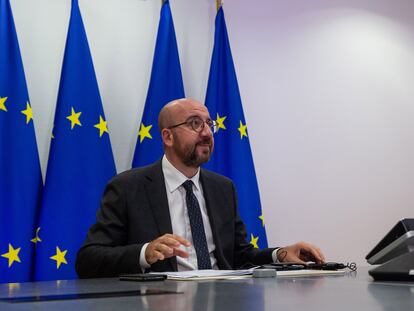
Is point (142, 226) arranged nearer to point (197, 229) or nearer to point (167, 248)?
point (197, 229)

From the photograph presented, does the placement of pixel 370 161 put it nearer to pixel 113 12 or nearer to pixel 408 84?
pixel 408 84

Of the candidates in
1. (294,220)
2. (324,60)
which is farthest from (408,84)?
(294,220)

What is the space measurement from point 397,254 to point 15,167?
2022 mm

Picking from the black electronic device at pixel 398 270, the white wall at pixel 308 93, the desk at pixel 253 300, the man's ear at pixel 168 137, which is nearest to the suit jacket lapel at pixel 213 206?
the man's ear at pixel 168 137

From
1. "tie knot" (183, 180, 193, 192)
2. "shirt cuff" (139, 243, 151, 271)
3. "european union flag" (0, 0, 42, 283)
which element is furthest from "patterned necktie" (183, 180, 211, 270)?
"european union flag" (0, 0, 42, 283)

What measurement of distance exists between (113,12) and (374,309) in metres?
3.20

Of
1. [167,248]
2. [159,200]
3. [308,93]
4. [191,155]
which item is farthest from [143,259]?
[308,93]

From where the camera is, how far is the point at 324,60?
14.7 feet

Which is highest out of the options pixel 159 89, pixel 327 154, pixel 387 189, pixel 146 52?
pixel 146 52

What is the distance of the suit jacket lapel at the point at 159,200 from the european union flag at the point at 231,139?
1.03m

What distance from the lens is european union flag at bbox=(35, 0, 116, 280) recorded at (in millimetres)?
3125

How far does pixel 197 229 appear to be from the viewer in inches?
103

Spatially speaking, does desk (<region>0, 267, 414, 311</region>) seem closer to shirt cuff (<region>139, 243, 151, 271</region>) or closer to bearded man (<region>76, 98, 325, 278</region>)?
shirt cuff (<region>139, 243, 151, 271</region>)

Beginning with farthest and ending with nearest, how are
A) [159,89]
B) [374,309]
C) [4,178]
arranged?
1. [159,89]
2. [4,178]
3. [374,309]
